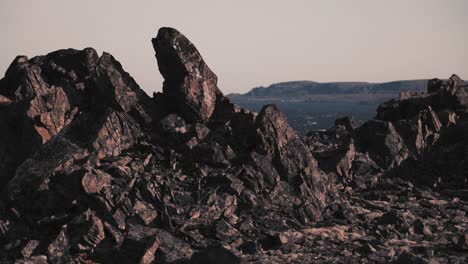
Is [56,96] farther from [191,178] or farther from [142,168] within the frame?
[191,178]

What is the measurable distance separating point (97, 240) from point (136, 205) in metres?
5.44

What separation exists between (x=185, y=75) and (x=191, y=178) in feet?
46.2

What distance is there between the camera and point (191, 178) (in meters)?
58.4

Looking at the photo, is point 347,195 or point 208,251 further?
point 347,195

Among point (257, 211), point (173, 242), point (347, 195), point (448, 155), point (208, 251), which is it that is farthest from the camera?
point (448, 155)

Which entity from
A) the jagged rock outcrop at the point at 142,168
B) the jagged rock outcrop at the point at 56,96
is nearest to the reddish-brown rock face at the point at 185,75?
the jagged rock outcrop at the point at 142,168

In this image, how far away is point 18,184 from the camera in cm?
5444

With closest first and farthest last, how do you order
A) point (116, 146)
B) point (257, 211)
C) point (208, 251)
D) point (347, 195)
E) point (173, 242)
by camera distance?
point (208, 251)
point (173, 242)
point (257, 211)
point (116, 146)
point (347, 195)

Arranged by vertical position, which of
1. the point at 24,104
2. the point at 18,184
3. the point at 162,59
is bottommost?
the point at 18,184

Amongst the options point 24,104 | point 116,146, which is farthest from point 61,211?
point 24,104

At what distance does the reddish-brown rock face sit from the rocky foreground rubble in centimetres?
17

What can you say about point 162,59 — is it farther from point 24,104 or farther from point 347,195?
point 347,195

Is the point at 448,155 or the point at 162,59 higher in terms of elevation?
the point at 162,59

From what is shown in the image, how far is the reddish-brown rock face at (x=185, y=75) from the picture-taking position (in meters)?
66.4
